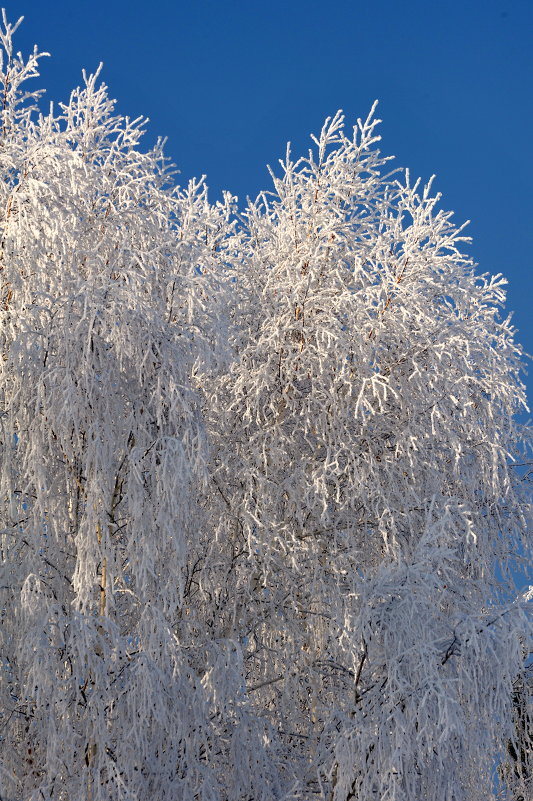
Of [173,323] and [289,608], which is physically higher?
[173,323]

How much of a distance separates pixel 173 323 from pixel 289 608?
279 centimetres

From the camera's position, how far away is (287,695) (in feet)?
27.0

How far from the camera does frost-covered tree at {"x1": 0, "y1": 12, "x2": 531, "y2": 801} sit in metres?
6.27

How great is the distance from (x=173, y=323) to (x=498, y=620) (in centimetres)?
302

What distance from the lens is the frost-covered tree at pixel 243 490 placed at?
6.27 m

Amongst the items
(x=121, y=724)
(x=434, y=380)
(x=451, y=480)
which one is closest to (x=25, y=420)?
(x=121, y=724)

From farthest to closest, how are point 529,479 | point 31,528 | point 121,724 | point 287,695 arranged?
Result: point 529,479 < point 287,695 < point 31,528 < point 121,724

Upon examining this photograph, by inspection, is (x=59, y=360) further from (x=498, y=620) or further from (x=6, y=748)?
(x=498, y=620)

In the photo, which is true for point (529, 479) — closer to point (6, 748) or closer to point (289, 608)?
point (289, 608)

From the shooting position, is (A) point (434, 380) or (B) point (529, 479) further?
(B) point (529, 479)

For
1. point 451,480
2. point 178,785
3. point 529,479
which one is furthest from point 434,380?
point 178,785

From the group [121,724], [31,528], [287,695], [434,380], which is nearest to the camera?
[121,724]

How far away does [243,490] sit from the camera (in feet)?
28.7

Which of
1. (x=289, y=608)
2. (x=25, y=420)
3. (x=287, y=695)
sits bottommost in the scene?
(x=287, y=695)
